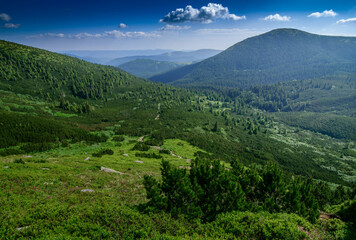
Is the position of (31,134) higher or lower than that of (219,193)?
lower

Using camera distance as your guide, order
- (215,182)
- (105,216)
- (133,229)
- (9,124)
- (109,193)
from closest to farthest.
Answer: (133,229), (105,216), (215,182), (109,193), (9,124)

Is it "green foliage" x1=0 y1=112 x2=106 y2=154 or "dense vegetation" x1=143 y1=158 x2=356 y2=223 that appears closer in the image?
"dense vegetation" x1=143 y1=158 x2=356 y2=223

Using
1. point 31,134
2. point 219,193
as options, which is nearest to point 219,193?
point 219,193

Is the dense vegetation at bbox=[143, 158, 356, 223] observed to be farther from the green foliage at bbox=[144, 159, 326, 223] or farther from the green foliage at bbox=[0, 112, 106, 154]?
the green foliage at bbox=[0, 112, 106, 154]

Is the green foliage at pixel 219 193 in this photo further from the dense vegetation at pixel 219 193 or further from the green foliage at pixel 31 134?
the green foliage at pixel 31 134

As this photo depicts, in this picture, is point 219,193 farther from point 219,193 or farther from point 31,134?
point 31,134

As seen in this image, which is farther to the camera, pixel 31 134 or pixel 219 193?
pixel 31 134

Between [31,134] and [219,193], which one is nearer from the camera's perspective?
[219,193]

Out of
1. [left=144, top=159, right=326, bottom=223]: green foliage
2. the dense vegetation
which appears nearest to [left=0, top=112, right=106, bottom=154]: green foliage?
the dense vegetation

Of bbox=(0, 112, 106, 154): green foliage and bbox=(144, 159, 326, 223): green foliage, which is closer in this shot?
bbox=(144, 159, 326, 223): green foliage

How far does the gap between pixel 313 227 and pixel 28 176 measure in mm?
46704

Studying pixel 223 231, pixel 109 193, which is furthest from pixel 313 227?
pixel 109 193

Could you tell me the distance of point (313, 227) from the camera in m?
24.8

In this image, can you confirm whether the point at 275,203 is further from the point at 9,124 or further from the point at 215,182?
the point at 9,124
